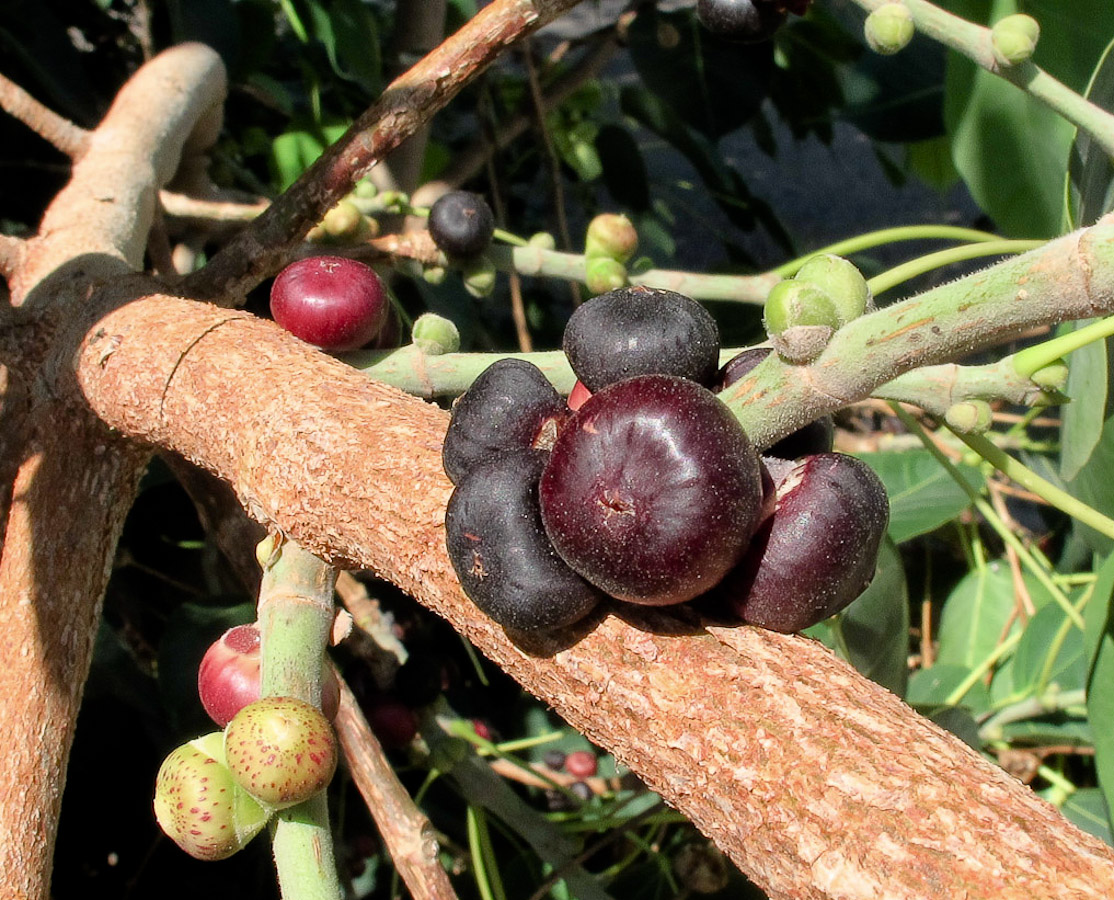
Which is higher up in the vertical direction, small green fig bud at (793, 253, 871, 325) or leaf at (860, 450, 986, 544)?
small green fig bud at (793, 253, 871, 325)

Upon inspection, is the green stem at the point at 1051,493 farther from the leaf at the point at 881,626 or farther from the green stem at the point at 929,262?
the leaf at the point at 881,626

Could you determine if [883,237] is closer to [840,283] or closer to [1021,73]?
[1021,73]

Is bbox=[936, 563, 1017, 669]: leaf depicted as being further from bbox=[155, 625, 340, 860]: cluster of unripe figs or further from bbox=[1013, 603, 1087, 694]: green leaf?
bbox=[155, 625, 340, 860]: cluster of unripe figs

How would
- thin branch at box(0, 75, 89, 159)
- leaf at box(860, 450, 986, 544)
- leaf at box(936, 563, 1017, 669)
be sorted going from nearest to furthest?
thin branch at box(0, 75, 89, 159), leaf at box(860, 450, 986, 544), leaf at box(936, 563, 1017, 669)

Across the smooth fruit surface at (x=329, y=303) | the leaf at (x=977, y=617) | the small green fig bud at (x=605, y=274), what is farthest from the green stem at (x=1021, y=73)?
the leaf at (x=977, y=617)

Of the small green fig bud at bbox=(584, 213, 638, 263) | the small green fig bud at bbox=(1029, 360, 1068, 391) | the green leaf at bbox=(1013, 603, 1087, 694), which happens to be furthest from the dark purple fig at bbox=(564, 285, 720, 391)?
the green leaf at bbox=(1013, 603, 1087, 694)

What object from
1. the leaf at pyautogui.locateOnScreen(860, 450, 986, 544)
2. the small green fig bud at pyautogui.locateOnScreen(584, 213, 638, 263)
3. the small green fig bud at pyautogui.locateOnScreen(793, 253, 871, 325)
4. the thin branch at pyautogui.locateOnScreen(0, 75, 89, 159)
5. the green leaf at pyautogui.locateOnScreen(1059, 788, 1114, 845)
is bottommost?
the green leaf at pyautogui.locateOnScreen(1059, 788, 1114, 845)

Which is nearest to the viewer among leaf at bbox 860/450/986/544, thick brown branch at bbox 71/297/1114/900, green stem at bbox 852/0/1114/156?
thick brown branch at bbox 71/297/1114/900
